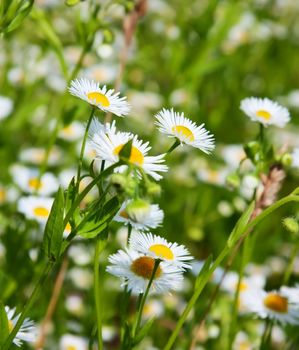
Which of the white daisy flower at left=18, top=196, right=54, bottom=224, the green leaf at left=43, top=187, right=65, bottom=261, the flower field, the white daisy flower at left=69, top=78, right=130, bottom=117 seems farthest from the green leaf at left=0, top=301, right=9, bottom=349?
the white daisy flower at left=18, top=196, right=54, bottom=224

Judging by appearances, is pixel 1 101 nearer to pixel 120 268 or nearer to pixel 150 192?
pixel 120 268

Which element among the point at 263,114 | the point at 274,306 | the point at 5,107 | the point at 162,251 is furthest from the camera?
the point at 5,107

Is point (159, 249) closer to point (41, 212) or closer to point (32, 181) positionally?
point (41, 212)


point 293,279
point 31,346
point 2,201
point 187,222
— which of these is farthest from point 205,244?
point 31,346

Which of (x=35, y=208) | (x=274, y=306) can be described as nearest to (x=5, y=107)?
(x=35, y=208)

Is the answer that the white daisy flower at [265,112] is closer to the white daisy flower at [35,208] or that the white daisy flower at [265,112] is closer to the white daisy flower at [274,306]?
the white daisy flower at [274,306]

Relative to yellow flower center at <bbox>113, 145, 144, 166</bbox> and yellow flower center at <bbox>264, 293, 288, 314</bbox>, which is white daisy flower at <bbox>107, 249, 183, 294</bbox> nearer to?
yellow flower center at <bbox>113, 145, 144, 166</bbox>
